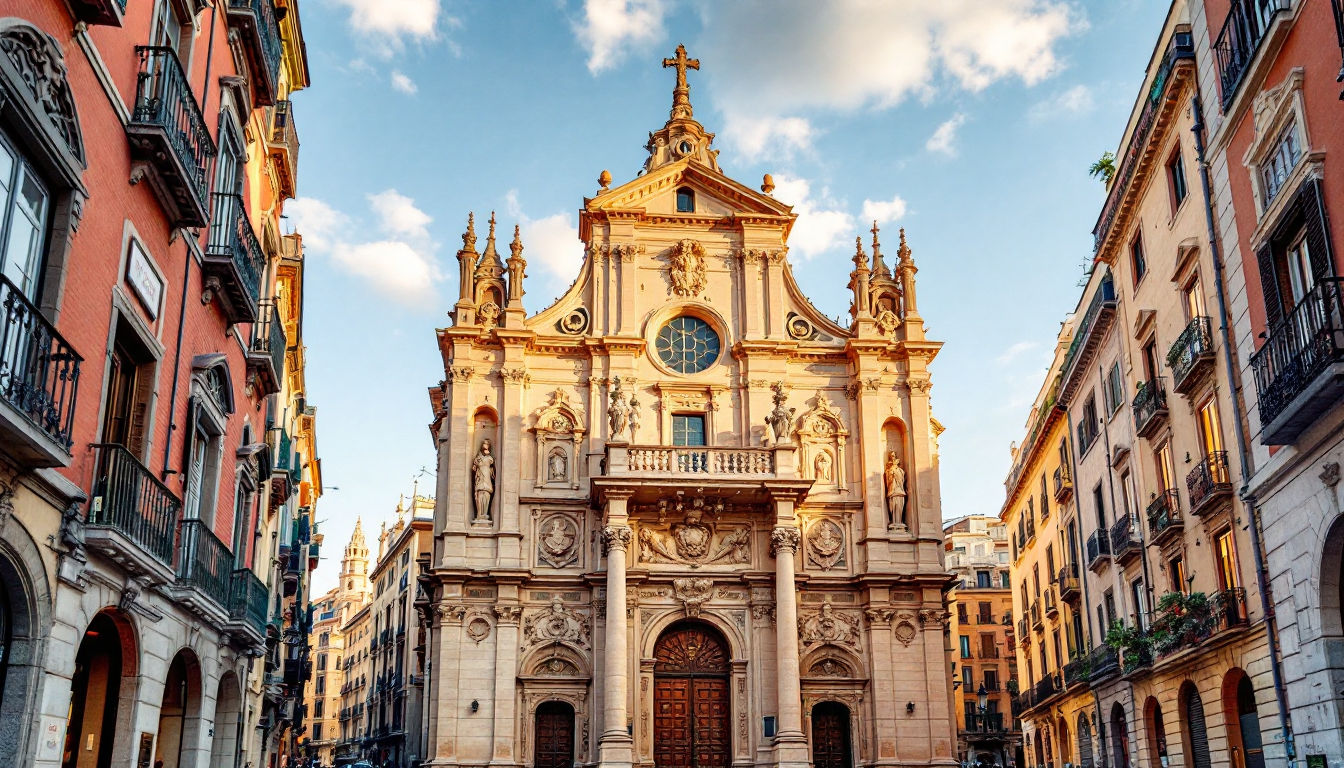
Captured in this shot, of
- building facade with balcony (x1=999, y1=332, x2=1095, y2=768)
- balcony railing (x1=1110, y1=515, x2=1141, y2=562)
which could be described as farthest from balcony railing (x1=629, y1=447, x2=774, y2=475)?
building facade with balcony (x1=999, y1=332, x2=1095, y2=768)

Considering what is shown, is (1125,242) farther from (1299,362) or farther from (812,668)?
(1299,362)

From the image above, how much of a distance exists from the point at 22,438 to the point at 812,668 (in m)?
25.7

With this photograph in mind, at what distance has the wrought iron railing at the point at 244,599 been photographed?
17.3 metres

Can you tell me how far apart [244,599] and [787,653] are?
16.4 metres

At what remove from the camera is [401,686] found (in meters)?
66.7

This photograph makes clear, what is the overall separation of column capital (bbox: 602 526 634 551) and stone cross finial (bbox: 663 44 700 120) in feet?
49.1

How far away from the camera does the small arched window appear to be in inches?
1458

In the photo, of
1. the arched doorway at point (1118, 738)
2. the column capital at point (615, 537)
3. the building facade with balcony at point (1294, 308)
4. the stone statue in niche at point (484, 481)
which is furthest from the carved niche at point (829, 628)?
the building facade with balcony at point (1294, 308)

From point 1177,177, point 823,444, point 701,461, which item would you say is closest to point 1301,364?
point 1177,177

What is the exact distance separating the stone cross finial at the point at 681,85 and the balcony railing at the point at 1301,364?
2604 centimetres

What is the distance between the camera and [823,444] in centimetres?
3444

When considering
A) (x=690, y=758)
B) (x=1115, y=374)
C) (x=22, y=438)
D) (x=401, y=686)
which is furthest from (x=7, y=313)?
(x=401, y=686)

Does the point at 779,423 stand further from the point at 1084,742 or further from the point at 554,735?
the point at 1084,742

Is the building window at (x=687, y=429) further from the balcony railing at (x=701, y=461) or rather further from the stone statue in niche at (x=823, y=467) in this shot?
the stone statue in niche at (x=823, y=467)
